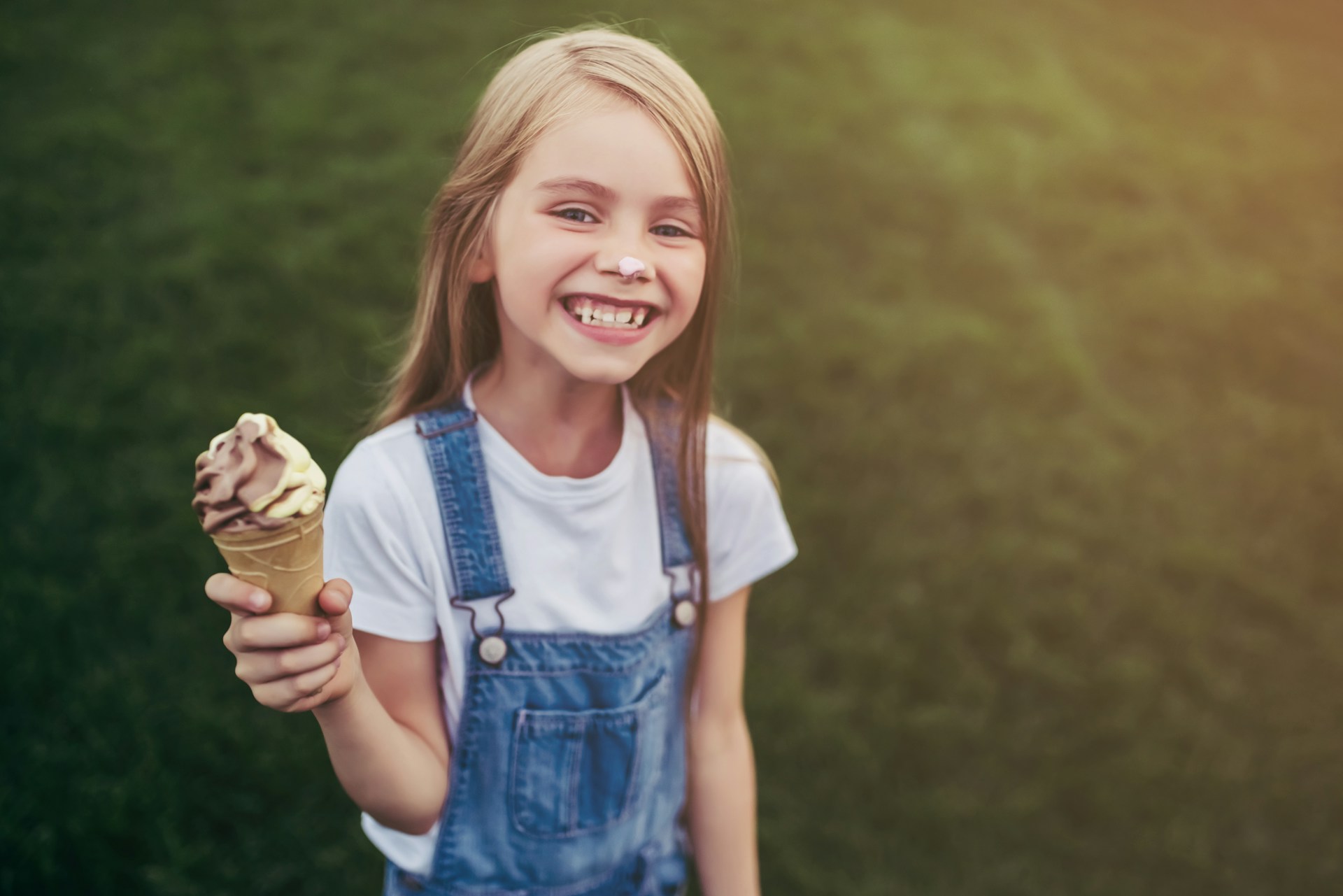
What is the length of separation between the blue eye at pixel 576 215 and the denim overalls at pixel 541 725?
33 centimetres

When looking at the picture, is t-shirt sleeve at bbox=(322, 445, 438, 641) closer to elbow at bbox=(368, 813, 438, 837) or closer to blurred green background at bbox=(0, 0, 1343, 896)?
elbow at bbox=(368, 813, 438, 837)

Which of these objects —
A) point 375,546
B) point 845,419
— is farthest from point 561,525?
Result: point 845,419

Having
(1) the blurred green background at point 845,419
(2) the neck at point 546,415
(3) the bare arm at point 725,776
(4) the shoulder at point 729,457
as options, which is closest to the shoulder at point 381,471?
(2) the neck at point 546,415

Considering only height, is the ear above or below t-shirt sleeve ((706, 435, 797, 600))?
above

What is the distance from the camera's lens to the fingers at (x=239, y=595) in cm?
113

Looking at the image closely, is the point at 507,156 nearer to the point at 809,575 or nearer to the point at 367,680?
the point at 367,680

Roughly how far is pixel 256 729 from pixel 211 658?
0.79ft

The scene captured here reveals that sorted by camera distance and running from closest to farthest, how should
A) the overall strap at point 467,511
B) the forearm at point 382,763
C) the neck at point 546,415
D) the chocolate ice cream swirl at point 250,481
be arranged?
the chocolate ice cream swirl at point 250,481
the forearm at point 382,763
the overall strap at point 467,511
the neck at point 546,415

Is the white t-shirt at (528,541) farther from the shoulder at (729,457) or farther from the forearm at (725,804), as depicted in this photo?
the forearm at (725,804)

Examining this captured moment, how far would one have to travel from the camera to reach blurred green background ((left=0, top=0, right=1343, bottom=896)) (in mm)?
2799

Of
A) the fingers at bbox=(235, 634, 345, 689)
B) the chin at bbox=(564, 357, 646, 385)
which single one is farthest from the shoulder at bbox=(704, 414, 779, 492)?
the fingers at bbox=(235, 634, 345, 689)

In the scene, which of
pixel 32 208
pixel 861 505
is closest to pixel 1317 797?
pixel 861 505

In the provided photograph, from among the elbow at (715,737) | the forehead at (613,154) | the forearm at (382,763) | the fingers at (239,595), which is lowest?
the elbow at (715,737)

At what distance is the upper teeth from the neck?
175 mm
